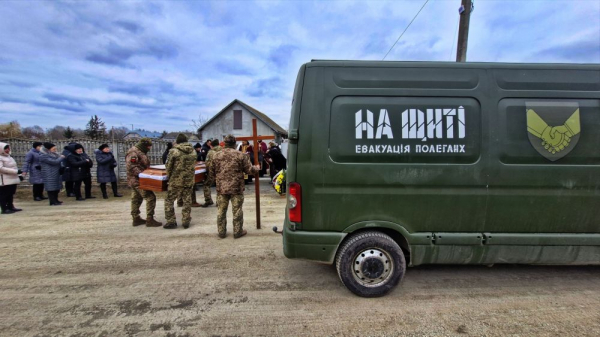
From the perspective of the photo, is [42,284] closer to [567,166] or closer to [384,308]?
[384,308]

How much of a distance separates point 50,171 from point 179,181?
5058 mm

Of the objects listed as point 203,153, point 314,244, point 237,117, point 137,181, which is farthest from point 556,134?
point 237,117

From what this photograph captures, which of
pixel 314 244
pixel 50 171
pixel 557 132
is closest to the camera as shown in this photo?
pixel 557 132

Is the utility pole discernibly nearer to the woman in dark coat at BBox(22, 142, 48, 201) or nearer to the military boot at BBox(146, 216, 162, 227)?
the military boot at BBox(146, 216, 162, 227)

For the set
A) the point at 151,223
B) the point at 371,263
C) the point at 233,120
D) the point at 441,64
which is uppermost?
the point at 233,120

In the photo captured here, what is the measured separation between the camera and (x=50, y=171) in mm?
7332

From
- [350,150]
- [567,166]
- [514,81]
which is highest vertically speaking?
[514,81]

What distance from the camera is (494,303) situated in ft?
9.01

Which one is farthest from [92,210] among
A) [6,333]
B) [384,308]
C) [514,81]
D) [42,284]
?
[514,81]

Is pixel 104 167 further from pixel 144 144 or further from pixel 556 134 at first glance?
pixel 556 134

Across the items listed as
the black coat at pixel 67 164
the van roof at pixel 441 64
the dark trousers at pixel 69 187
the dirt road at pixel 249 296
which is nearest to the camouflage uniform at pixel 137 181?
the dirt road at pixel 249 296

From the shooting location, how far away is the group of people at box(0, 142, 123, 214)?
21.1 ft

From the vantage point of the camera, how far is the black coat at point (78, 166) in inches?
312

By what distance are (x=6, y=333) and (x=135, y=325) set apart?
113 centimetres
